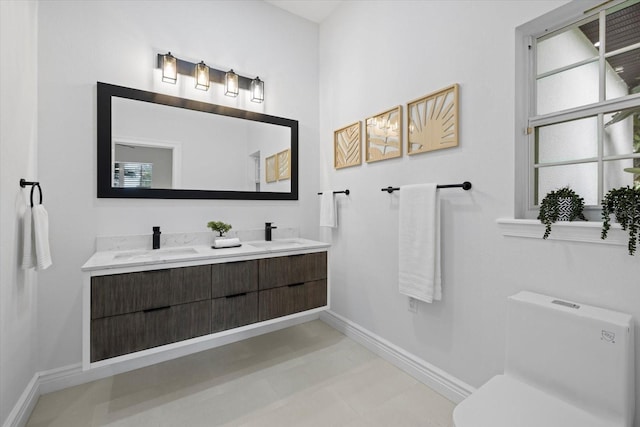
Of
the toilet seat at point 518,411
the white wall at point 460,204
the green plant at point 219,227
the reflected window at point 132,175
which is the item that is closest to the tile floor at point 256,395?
the white wall at point 460,204

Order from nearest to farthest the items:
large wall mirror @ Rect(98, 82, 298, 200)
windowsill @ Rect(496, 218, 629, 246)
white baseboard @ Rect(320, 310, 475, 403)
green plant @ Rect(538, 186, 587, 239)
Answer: windowsill @ Rect(496, 218, 629, 246), green plant @ Rect(538, 186, 587, 239), white baseboard @ Rect(320, 310, 475, 403), large wall mirror @ Rect(98, 82, 298, 200)

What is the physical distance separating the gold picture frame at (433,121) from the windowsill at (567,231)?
568mm

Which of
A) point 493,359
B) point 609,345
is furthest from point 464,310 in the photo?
point 609,345

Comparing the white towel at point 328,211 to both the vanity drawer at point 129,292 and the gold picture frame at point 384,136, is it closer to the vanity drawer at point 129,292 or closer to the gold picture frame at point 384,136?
the gold picture frame at point 384,136

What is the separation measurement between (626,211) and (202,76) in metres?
2.66

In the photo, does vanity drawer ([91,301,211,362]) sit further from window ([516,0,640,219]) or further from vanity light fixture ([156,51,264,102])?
window ([516,0,640,219])

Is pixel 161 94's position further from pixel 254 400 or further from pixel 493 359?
pixel 493 359

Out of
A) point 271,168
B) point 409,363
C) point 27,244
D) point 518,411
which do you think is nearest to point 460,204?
point 518,411

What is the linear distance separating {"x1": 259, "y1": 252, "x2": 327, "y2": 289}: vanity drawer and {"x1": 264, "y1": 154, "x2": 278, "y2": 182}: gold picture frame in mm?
816

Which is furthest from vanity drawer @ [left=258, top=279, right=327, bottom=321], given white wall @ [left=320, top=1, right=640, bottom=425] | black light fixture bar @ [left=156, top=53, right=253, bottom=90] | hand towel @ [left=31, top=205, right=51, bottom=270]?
black light fixture bar @ [left=156, top=53, right=253, bottom=90]

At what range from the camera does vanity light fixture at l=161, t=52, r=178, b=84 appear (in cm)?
220

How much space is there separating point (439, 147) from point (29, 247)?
241cm

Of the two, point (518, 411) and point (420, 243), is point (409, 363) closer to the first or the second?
point (420, 243)

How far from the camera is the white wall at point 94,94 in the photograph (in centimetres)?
189
